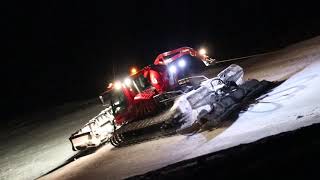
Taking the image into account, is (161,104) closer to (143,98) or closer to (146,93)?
(143,98)

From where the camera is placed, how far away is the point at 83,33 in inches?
3140

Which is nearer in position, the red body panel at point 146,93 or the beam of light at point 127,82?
the red body panel at point 146,93

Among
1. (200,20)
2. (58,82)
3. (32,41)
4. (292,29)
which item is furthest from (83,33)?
(292,29)

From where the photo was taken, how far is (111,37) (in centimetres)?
7238

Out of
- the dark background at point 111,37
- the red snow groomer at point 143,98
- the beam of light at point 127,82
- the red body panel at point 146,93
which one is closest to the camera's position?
the red snow groomer at point 143,98

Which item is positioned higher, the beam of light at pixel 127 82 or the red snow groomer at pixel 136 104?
the beam of light at pixel 127 82

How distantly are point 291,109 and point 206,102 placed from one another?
132 inches

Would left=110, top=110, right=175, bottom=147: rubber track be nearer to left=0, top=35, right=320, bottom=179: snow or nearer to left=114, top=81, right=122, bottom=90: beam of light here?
left=0, top=35, right=320, bottom=179: snow

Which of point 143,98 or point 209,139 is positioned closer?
point 209,139

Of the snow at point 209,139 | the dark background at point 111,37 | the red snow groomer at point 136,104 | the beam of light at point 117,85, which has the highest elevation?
the dark background at point 111,37

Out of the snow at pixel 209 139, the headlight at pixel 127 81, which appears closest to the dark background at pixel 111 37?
the snow at pixel 209 139

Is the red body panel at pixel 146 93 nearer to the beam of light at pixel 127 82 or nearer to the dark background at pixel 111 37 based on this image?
the beam of light at pixel 127 82

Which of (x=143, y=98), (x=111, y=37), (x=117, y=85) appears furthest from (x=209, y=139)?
(x=111, y=37)

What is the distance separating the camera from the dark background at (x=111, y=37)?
1475 inches
